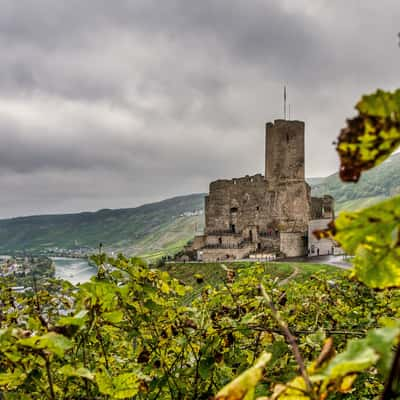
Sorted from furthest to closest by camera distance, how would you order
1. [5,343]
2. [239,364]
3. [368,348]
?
[239,364], [5,343], [368,348]

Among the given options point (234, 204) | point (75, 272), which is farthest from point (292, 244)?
point (75, 272)

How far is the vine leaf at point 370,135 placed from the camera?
1.69ft

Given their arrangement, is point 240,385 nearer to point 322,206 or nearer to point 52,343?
point 52,343

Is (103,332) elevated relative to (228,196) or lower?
lower

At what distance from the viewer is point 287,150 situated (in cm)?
3241

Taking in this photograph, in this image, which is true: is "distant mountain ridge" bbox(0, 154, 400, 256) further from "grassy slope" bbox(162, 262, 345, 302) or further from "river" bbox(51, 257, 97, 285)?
"grassy slope" bbox(162, 262, 345, 302)

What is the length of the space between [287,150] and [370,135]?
32.8m

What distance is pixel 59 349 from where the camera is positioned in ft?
2.93

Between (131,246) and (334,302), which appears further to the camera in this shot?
(131,246)

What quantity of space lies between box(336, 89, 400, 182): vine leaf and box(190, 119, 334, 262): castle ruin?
30114 millimetres

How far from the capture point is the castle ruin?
1220 inches

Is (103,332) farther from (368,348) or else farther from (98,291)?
(368,348)

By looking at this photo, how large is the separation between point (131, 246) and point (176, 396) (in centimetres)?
15260

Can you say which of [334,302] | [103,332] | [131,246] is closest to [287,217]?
[334,302]
